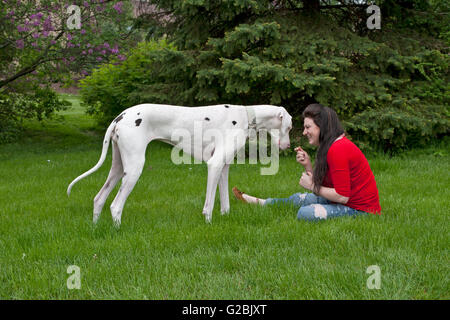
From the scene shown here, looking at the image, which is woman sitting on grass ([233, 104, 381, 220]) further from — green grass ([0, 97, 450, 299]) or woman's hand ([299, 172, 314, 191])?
green grass ([0, 97, 450, 299])

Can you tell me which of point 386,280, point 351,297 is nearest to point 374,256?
point 386,280

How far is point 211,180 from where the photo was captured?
460cm

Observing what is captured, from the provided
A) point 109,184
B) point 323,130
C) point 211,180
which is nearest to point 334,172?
point 323,130

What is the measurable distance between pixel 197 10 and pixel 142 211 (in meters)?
5.27

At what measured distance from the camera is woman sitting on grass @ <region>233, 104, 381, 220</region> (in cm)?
427

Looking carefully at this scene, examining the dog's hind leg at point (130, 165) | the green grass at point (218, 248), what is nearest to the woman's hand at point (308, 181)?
the green grass at point (218, 248)

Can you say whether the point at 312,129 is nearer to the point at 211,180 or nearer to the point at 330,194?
the point at 330,194

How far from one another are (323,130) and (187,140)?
4.85 ft

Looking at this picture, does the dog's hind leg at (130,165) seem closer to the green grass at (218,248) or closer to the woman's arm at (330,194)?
the green grass at (218,248)

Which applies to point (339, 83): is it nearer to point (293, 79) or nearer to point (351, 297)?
point (293, 79)

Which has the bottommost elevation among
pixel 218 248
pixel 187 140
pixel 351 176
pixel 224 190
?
pixel 218 248

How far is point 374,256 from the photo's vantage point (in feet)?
11.5

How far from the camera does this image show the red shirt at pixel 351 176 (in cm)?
423

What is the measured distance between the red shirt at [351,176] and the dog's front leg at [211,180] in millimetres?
1175
